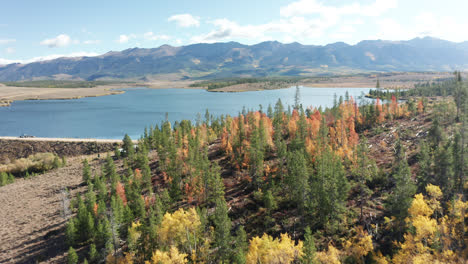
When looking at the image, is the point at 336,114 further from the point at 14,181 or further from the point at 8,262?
the point at 14,181

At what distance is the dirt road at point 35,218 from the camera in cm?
5653

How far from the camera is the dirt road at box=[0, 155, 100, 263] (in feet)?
185

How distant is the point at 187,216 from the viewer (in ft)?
168

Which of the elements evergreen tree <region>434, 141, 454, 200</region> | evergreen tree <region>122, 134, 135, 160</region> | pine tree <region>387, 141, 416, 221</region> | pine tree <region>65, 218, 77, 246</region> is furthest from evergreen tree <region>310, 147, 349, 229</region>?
evergreen tree <region>122, 134, 135, 160</region>

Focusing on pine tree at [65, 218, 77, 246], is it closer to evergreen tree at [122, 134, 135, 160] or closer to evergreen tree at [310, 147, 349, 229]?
evergreen tree at [122, 134, 135, 160]

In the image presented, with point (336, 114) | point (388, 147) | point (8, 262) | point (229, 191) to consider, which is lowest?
point (8, 262)

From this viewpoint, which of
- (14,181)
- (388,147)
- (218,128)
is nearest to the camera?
(388,147)

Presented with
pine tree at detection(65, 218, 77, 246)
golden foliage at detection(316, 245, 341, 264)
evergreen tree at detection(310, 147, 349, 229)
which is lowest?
pine tree at detection(65, 218, 77, 246)

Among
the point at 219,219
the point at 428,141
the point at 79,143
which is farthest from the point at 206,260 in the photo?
the point at 79,143

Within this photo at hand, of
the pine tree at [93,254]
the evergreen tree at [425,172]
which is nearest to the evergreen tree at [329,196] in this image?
the evergreen tree at [425,172]

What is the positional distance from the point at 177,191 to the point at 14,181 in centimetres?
7690

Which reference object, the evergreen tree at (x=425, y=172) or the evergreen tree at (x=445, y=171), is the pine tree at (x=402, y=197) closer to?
the evergreen tree at (x=445, y=171)

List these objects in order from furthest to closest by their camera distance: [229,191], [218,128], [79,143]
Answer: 1. [79,143]
2. [218,128]
3. [229,191]

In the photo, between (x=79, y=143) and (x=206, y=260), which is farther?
(x=79, y=143)
